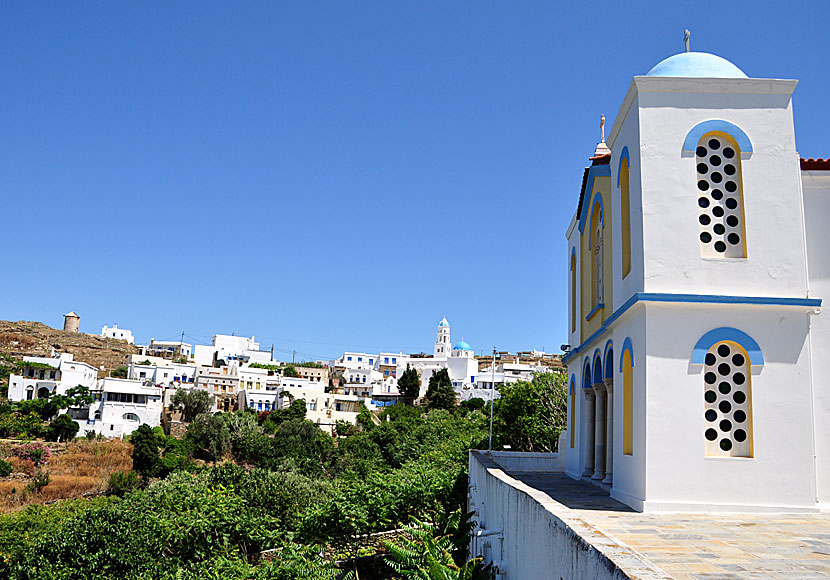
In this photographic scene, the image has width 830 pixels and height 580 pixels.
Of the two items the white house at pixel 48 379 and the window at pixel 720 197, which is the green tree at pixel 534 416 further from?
the white house at pixel 48 379

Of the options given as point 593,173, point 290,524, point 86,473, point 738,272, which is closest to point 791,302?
point 738,272

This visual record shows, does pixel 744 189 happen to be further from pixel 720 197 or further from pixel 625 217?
pixel 625 217

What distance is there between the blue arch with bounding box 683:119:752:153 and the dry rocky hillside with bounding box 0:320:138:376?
304 feet

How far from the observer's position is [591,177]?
13.2m

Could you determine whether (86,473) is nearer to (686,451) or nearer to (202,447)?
Result: (202,447)

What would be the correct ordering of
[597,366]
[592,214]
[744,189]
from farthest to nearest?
[592,214] → [597,366] → [744,189]

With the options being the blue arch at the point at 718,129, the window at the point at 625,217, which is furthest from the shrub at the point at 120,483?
the blue arch at the point at 718,129

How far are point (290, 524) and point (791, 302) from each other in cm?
1849

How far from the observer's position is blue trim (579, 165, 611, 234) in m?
12.6

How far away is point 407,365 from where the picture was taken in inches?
3986

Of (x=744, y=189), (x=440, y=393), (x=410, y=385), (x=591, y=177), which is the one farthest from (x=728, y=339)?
(x=410, y=385)

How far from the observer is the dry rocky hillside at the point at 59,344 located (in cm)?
9962

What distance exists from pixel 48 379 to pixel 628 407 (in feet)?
235

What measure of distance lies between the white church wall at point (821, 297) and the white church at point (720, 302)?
0.06 feet
